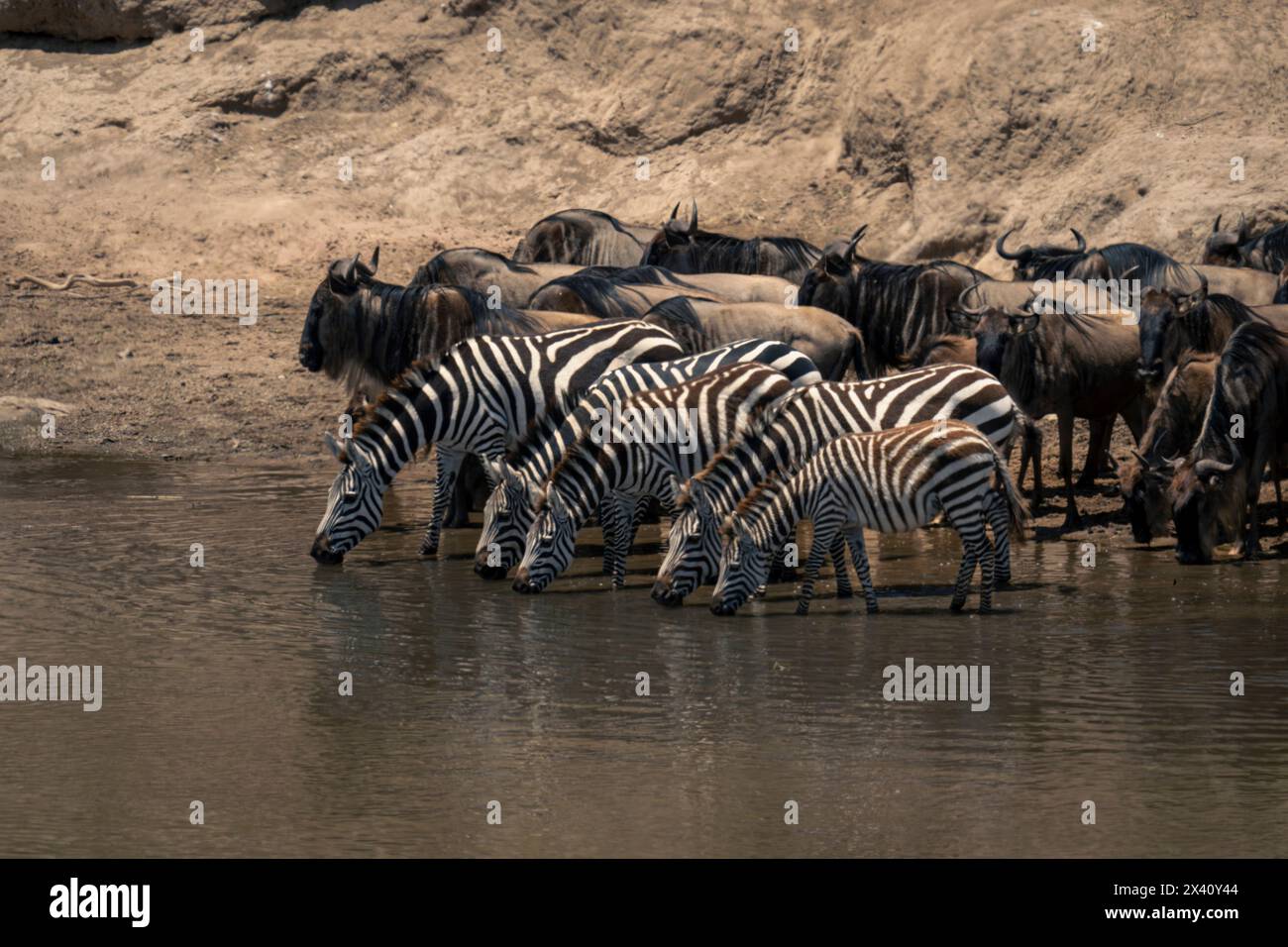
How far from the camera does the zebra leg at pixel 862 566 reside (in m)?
11.5

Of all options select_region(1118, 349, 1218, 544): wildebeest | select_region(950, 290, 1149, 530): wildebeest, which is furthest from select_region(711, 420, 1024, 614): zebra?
select_region(950, 290, 1149, 530): wildebeest

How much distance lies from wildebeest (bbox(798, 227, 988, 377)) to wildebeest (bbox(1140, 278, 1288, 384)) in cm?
270

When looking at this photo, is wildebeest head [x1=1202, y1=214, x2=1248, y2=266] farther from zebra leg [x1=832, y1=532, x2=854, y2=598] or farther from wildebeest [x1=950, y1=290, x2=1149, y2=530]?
zebra leg [x1=832, y1=532, x2=854, y2=598]

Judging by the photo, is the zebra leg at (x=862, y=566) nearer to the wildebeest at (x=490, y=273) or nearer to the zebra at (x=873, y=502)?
the zebra at (x=873, y=502)

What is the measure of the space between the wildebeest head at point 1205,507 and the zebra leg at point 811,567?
265 cm

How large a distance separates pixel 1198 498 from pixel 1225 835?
564cm

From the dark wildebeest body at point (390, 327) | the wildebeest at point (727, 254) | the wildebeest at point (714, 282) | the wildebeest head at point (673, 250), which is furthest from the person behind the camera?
the wildebeest head at point (673, 250)

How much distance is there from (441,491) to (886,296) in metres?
5.48

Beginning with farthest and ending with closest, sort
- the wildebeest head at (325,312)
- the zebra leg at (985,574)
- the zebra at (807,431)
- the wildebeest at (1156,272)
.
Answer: the wildebeest at (1156,272), the wildebeest head at (325,312), the zebra at (807,431), the zebra leg at (985,574)

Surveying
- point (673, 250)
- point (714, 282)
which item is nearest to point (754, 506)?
point (714, 282)

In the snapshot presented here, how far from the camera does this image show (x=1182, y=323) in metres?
15.1

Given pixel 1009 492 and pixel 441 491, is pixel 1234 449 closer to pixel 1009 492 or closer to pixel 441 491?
pixel 1009 492

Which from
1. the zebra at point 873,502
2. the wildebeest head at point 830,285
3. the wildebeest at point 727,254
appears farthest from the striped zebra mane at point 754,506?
the wildebeest at point 727,254

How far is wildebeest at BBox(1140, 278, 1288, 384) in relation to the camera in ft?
49.1
